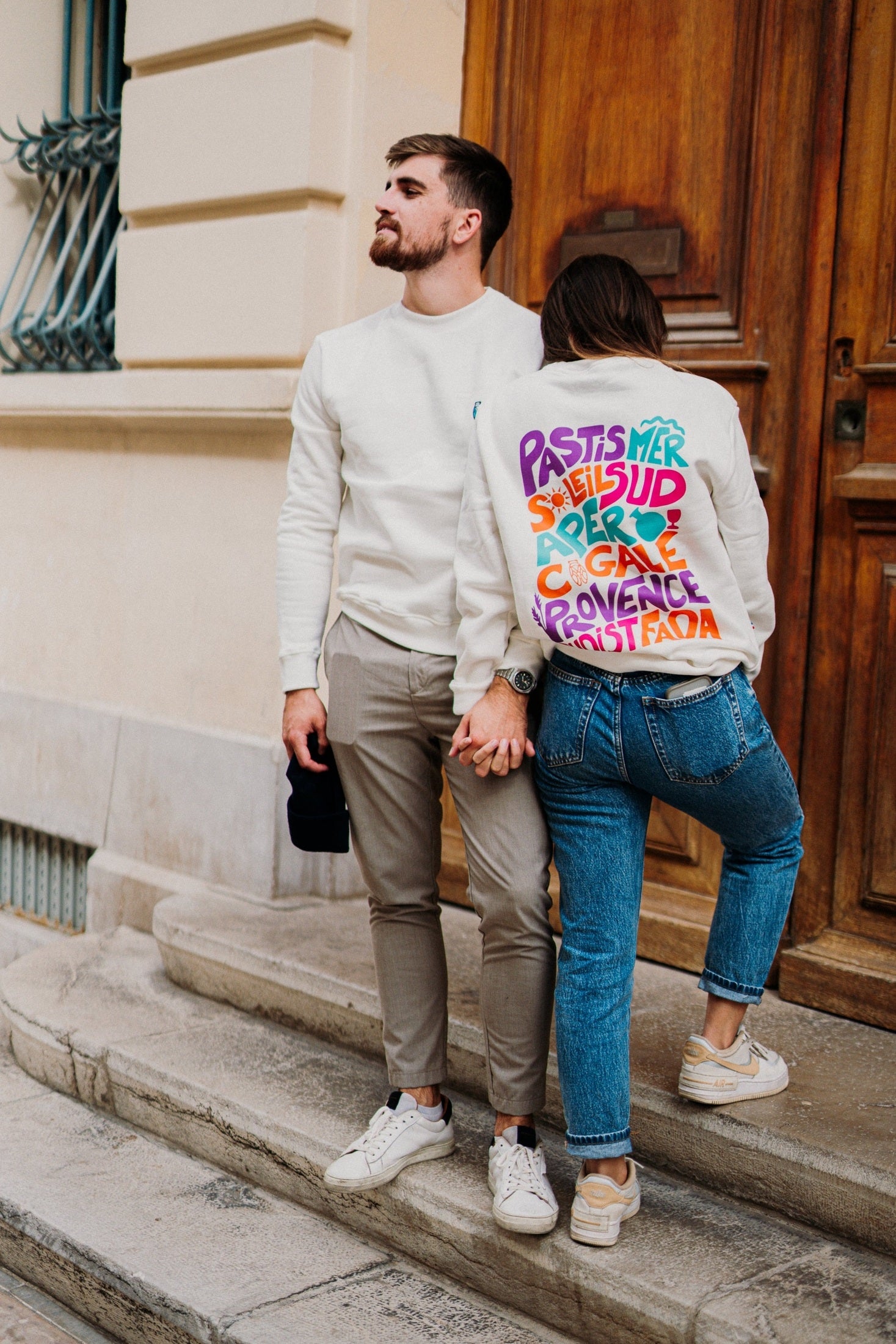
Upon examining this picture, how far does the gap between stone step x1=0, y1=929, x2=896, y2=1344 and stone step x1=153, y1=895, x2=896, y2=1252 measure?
0.19 ft

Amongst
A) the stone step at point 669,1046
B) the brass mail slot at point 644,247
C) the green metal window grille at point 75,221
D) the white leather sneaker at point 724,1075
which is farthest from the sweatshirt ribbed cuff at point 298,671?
the green metal window grille at point 75,221

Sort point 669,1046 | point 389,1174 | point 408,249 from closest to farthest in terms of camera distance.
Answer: point 408,249 → point 389,1174 → point 669,1046

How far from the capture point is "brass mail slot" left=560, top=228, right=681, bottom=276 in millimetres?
3773

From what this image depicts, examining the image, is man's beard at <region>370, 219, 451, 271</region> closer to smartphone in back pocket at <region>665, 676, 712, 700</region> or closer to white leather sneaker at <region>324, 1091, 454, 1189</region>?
smartphone in back pocket at <region>665, 676, 712, 700</region>

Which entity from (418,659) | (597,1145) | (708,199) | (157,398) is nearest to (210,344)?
(157,398)

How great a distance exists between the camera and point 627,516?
248 centimetres

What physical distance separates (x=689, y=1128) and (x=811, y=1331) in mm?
572

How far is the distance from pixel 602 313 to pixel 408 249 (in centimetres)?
46

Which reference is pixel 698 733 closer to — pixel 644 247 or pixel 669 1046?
pixel 669 1046

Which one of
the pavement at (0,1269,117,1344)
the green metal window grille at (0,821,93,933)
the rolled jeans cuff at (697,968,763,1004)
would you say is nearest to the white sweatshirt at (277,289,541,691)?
the rolled jeans cuff at (697,968,763,1004)

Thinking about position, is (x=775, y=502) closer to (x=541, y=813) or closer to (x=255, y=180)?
(x=541, y=813)

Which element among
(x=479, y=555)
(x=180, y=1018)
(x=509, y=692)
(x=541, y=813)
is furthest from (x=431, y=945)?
(x=180, y=1018)

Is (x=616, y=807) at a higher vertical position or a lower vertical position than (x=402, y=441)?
lower

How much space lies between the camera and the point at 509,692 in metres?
2.67
